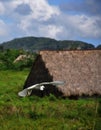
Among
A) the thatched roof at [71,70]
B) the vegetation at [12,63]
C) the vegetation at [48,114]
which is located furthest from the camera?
the vegetation at [12,63]

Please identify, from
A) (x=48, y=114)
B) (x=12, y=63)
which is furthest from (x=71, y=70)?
(x=12, y=63)

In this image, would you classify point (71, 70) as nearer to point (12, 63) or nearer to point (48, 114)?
point (48, 114)

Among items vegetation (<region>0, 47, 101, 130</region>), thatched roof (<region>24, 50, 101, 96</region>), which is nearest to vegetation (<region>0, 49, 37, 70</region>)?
vegetation (<region>0, 47, 101, 130</region>)

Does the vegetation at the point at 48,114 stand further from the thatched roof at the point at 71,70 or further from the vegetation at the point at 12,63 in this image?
the vegetation at the point at 12,63

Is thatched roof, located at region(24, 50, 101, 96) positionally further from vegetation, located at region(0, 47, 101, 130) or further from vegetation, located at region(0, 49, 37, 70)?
vegetation, located at region(0, 49, 37, 70)

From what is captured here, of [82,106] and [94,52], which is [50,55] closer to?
[94,52]

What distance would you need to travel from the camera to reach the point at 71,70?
838 inches

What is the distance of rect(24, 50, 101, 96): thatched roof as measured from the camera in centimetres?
2031

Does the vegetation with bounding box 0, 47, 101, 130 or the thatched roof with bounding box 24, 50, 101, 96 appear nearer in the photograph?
the vegetation with bounding box 0, 47, 101, 130

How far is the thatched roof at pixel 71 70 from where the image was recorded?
2031 centimetres

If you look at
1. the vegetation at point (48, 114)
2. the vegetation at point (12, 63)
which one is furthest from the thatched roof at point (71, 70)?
the vegetation at point (12, 63)

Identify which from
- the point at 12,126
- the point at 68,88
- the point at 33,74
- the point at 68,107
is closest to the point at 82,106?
the point at 68,107

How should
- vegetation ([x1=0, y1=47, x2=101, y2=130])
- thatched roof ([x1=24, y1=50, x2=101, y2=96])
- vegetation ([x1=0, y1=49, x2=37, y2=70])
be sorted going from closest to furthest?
vegetation ([x1=0, y1=47, x2=101, y2=130]) < thatched roof ([x1=24, y1=50, x2=101, y2=96]) < vegetation ([x1=0, y1=49, x2=37, y2=70])

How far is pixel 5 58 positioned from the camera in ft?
129
